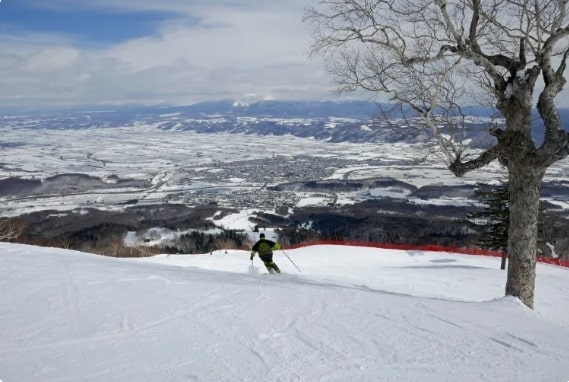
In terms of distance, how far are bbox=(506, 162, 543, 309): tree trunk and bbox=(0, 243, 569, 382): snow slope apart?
764 mm

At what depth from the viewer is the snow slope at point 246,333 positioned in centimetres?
453

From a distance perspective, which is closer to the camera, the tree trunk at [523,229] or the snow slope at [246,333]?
the snow slope at [246,333]

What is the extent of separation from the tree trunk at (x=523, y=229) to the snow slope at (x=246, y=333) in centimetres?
76

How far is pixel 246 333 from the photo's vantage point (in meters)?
5.52

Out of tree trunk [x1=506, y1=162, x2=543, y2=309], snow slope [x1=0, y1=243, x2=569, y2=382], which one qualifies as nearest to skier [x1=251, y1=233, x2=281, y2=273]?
snow slope [x1=0, y1=243, x2=569, y2=382]

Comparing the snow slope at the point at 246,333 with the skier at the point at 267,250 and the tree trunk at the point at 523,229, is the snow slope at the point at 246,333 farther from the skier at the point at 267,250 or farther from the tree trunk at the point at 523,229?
the skier at the point at 267,250

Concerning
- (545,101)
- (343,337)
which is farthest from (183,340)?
(545,101)

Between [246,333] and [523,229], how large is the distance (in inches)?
210

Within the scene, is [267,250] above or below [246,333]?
below

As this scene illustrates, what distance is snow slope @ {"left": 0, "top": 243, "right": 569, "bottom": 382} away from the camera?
4.53 m

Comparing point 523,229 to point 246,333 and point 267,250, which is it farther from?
point 267,250

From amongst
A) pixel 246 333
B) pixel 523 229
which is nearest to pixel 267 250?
pixel 523 229

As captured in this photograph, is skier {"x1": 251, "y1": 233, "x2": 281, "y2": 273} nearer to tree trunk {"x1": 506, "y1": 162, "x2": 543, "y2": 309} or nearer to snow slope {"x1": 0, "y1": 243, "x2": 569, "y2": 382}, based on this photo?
snow slope {"x1": 0, "y1": 243, "x2": 569, "y2": 382}

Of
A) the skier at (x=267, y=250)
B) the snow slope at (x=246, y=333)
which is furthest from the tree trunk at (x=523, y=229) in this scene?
the skier at (x=267, y=250)
